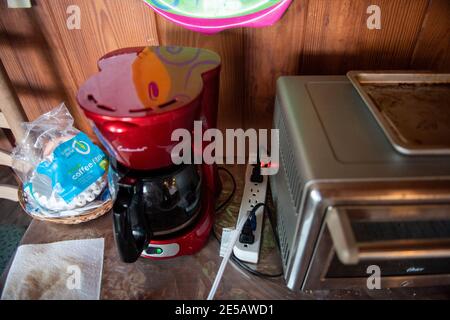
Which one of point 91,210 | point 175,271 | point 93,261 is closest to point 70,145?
point 91,210

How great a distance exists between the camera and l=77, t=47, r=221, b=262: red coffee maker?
45 cm

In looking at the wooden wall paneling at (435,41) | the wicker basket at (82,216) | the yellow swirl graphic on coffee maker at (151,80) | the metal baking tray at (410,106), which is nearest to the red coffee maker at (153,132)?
the yellow swirl graphic on coffee maker at (151,80)

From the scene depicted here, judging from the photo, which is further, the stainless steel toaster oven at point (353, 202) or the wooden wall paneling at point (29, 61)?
the wooden wall paneling at point (29, 61)

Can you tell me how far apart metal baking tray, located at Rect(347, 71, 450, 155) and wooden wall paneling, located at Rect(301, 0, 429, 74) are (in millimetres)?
151

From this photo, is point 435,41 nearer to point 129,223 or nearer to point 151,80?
point 151,80

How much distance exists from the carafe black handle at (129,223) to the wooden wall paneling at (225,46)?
0.42m

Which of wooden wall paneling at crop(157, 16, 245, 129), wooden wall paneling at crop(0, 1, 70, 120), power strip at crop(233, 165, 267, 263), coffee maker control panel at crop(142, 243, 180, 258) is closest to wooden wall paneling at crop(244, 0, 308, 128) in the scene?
wooden wall paneling at crop(157, 16, 245, 129)

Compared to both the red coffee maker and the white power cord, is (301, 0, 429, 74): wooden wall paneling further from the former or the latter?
the white power cord

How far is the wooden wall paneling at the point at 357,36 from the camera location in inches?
27.3

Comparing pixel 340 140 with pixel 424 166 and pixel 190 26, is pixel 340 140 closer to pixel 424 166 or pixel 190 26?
pixel 424 166

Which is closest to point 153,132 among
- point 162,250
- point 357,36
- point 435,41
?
point 162,250

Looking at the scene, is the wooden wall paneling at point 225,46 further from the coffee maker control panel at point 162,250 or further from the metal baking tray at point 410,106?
the coffee maker control panel at point 162,250

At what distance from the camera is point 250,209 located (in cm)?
72
